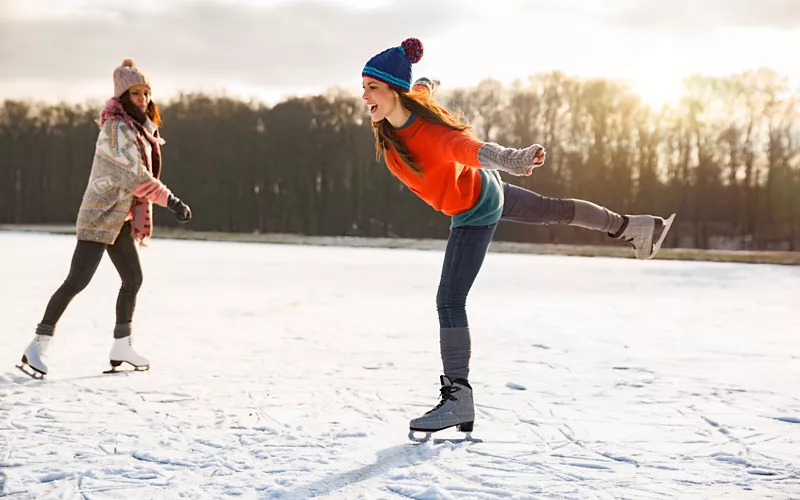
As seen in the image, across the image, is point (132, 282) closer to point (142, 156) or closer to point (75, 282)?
point (75, 282)

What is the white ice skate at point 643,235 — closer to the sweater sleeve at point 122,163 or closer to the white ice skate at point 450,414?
the white ice skate at point 450,414

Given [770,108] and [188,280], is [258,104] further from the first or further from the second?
[188,280]

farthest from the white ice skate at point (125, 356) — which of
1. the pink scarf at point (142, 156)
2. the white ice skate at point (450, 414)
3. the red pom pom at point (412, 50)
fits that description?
the red pom pom at point (412, 50)

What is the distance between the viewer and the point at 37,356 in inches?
169

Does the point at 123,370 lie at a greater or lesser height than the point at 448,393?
lesser

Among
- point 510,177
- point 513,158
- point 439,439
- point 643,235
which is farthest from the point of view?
point 510,177

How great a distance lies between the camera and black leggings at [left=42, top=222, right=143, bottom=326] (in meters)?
4.27

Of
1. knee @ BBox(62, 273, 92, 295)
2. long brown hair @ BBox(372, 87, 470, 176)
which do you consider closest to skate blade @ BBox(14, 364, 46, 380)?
knee @ BBox(62, 273, 92, 295)

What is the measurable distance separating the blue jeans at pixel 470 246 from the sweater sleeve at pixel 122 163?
182 cm

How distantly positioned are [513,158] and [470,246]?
644 millimetres

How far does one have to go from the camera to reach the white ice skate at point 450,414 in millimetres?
3215

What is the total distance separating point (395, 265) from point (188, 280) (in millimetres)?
4566

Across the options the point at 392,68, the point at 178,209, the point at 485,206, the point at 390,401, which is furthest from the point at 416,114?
the point at 178,209

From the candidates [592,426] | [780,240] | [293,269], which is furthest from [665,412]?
[780,240]
